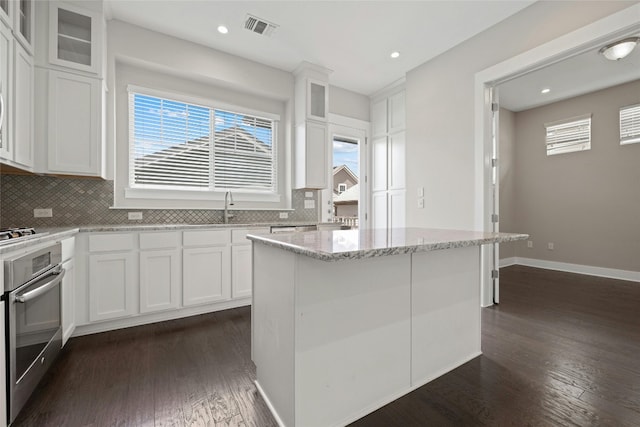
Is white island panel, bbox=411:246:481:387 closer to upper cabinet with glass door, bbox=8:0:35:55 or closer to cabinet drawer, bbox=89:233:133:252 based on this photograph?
cabinet drawer, bbox=89:233:133:252

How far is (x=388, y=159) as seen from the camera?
191 inches

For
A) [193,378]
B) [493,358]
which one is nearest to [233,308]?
[193,378]

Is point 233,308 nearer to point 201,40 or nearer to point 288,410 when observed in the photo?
point 288,410

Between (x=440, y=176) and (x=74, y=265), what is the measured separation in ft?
12.8

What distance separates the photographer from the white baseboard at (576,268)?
4.30 metres

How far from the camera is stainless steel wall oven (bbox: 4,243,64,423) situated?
1.41m

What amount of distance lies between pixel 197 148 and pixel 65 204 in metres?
1.47

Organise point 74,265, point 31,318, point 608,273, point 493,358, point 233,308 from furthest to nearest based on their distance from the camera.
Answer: point 608,273
point 233,308
point 74,265
point 493,358
point 31,318

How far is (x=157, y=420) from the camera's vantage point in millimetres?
1456

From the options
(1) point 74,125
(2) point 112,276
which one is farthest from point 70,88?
(2) point 112,276

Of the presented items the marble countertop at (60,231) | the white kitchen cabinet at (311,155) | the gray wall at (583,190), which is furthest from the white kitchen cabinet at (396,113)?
the gray wall at (583,190)

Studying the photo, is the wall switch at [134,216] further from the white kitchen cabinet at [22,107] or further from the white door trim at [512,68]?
the white door trim at [512,68]

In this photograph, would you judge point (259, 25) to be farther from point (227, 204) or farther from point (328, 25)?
point (227, 204)

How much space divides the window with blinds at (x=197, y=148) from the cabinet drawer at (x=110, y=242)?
0.94m
